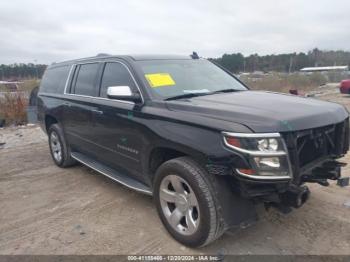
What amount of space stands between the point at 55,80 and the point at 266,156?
4.65m

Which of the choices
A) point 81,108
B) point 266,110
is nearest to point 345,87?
point 81,108

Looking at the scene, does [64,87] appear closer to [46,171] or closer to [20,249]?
[46,171]

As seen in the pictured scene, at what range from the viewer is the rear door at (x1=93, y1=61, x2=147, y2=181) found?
12.2 feet

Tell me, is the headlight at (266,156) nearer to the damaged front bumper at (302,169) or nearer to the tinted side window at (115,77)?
the damaged front bumper at (302,169)

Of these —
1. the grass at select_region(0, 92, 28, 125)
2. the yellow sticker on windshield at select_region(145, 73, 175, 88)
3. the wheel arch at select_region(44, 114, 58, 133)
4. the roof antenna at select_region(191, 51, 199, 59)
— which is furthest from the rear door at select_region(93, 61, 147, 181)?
the grass at select_region(0, 92, 28, 125)

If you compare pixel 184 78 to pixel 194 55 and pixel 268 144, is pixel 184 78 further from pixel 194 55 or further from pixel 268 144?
pixel 268 144

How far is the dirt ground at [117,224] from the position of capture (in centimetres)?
322

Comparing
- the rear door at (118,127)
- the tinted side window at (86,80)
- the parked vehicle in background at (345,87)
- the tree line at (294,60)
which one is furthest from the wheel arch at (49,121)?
the tree line at (294,60)

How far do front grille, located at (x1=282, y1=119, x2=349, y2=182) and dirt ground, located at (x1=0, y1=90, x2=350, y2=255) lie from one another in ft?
2.72

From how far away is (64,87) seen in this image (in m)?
5.56

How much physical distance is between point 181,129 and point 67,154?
3.24 metres

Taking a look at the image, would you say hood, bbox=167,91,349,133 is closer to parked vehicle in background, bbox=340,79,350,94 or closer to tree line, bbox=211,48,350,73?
parked vehicle in background, bbox=340,79,350,94

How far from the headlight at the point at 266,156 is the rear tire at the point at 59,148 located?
12.6 ft

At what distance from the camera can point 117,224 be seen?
Answer: 3.74 m
